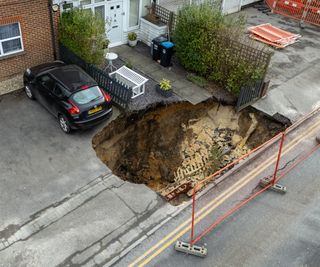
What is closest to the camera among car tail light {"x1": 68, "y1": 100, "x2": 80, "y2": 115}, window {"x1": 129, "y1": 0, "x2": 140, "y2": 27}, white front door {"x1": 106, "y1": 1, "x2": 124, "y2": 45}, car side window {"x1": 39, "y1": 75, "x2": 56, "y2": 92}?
car tail light {"x1": 68, "y1": 100, "x2": 80, "y2": 115}

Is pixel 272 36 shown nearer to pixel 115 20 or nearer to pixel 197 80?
pixel 197 80

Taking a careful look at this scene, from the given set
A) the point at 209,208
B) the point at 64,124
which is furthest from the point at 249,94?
the point at 64,124

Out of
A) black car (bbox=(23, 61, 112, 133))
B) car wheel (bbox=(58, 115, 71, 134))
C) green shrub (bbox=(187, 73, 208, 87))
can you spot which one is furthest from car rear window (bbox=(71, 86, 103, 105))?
green shrub (bbox=(187, 73, 208, 87))

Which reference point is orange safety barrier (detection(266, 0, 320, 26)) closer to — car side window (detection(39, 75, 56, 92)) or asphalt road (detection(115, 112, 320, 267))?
asphalt road (detection(115, 112, 320, 267))

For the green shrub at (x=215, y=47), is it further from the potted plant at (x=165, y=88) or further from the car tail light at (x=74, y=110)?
the car tail light at (x=74, y=110)

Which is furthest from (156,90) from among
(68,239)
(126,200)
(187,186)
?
(68,239)

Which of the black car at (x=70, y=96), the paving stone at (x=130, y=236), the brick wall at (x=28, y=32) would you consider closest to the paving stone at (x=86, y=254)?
the paving stone at (x=130, y=236)
